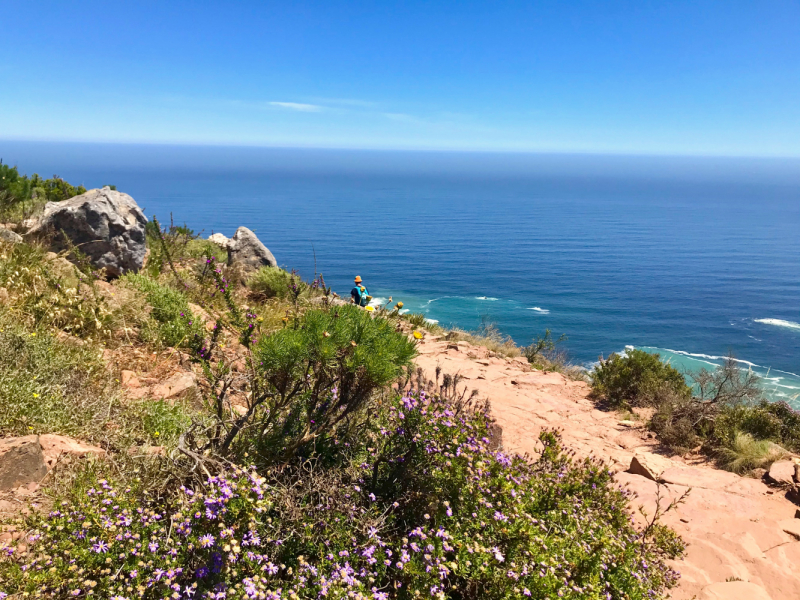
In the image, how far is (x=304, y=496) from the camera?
3188 millimetres

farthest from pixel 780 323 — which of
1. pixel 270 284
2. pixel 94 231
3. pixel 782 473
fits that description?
pixel 94 231

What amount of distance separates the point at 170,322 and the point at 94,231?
391 cm

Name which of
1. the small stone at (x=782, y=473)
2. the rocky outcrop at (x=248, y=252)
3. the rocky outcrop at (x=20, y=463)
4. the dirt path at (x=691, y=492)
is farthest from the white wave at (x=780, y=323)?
the rocky outcrop at (x=20, y=463)

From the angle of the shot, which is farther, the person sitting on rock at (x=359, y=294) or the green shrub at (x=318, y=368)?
the person sitting on rock at (x=359, y=294)

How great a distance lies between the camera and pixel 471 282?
63.2m

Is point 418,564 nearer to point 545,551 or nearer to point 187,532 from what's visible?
point 545,551

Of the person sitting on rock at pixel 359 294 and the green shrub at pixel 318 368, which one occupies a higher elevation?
the green shrub at pixel 318 368

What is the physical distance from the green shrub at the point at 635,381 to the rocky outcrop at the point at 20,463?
36.3 ft

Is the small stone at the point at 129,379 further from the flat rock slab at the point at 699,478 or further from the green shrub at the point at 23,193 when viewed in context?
the green shrub at the point at 23,193

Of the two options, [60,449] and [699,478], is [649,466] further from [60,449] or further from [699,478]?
[60,449]

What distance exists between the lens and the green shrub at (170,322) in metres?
6.66

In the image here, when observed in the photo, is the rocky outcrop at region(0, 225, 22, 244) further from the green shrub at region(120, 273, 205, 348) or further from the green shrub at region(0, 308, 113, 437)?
the green shrub at region(0, 308, 113, 437)

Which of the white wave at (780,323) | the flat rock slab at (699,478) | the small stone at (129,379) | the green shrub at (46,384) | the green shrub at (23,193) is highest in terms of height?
the green shrub at (23,193)

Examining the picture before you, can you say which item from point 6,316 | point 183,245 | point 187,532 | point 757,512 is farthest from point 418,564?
point 183,245
